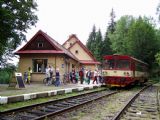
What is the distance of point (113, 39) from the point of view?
91000mm

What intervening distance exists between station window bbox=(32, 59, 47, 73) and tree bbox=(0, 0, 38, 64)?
3.97m

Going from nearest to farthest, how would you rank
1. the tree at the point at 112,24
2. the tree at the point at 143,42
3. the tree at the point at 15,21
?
the tree at the point at 15,21 → the tree at the point at 143,42 → the tree at the point at 112,24

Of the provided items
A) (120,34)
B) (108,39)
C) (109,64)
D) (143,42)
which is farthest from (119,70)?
(108,39)

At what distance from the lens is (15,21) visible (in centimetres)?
2862

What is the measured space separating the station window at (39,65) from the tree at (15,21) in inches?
156

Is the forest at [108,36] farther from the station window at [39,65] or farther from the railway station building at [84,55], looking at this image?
the railway station building at [84,55]

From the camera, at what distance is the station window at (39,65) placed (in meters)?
33.7

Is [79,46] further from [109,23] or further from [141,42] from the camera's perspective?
[109,23]

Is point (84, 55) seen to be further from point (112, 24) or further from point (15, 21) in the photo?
point (112, 24)

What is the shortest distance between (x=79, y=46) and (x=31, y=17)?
27.1 metres

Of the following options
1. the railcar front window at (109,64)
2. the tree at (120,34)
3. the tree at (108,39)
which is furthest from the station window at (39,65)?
the tree at (120,34)

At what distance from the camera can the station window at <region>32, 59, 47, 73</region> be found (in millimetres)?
33719

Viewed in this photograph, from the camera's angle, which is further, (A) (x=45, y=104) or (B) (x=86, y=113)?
(A) (x=45, y=104)

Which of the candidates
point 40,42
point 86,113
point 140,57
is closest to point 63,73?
point 40,42
